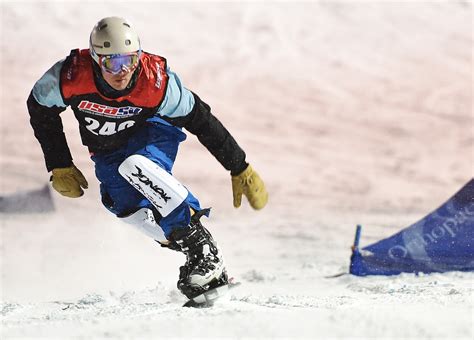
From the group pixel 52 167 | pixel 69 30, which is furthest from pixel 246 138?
pixel 52 167

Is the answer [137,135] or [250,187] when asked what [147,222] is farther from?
[250,187]

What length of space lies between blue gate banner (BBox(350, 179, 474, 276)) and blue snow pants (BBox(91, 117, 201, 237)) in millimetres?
1897

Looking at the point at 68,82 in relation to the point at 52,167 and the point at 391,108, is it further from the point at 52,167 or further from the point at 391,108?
the point at 391,108

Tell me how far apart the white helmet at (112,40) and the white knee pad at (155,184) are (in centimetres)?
55

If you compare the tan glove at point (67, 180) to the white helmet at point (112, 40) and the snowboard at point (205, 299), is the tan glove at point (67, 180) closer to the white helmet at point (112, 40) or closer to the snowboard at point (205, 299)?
the white helmet at point (112, 40)

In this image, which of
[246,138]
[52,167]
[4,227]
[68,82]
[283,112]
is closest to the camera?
[68,82]

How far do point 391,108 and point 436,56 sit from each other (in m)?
1.76

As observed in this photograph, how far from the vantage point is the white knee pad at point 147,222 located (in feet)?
14.5

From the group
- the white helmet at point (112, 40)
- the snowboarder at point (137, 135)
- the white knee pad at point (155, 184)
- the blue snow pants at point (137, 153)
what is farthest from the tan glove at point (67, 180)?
the white helmet at point (112, 40)

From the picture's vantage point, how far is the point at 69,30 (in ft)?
43.6

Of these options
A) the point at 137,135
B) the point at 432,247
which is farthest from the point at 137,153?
the point at 432,247

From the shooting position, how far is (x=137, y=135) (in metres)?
4.30

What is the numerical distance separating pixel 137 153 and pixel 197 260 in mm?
638

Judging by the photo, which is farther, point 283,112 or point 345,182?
point 283,112
